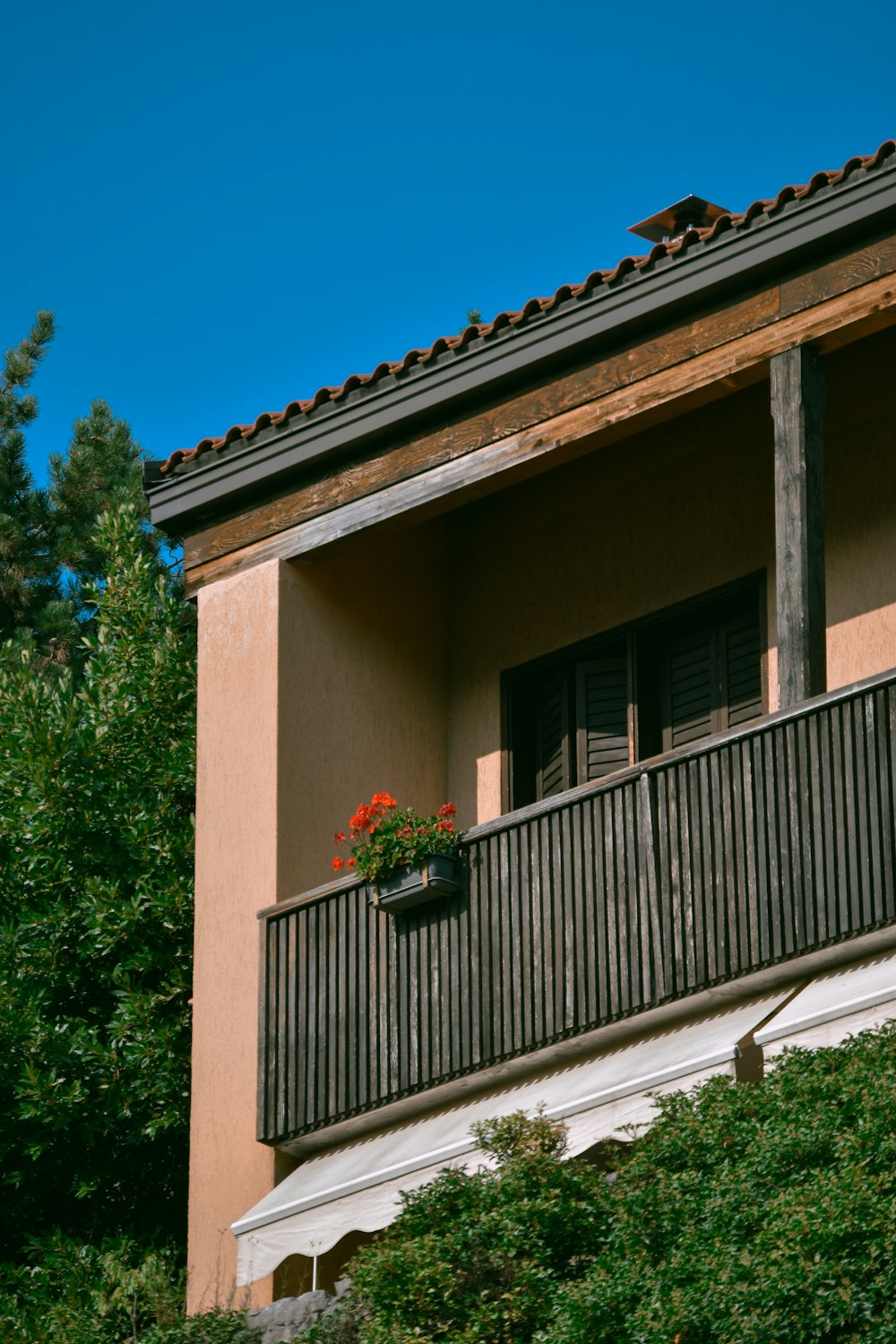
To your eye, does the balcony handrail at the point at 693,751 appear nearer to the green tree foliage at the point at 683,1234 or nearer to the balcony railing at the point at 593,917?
the balcony railing at the point at 593,917

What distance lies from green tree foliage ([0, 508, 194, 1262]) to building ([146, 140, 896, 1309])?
206 centimetres

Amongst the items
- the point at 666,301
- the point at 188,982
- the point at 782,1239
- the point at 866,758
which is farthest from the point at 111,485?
the point at 782,1239

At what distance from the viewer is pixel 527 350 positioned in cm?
1489

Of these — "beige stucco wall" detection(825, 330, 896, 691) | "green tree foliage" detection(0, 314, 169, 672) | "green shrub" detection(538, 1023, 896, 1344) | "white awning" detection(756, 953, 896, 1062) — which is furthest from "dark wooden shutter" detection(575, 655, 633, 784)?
"green tree foliage" detection(0, 314, 169, 672)

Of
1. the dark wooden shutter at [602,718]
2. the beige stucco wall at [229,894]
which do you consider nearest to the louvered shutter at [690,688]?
the dark wooden shutter at [602,718]

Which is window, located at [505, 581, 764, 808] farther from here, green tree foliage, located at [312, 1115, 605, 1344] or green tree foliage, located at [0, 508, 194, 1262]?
green tree foliage, located at [312, 1115, 605, 1344]

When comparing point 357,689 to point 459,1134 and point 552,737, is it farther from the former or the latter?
point 459,1134

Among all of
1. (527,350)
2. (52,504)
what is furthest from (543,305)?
(52,504)

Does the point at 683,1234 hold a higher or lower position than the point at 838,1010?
lower

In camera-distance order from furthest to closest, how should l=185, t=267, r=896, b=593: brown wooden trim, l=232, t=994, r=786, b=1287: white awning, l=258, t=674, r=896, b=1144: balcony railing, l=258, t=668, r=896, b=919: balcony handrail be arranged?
l=185, t=267, r=896, b=593: brown wooden trim < l=258, t=668, r=896, b=919: balcony handrail < l=258, t=674, r=896, b=1144: balcony railing < l=232, t=994, r=786, b=1287: white awning

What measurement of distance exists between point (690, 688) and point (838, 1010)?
4.47 metres

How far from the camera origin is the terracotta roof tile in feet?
44.7

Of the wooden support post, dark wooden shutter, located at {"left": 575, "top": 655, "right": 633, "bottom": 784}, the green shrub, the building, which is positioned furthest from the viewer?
dark wooden shutter, located at {"left": 575, "top": 655, "right": 633, "bottom": 784}

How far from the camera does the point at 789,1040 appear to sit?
11.9 metres
